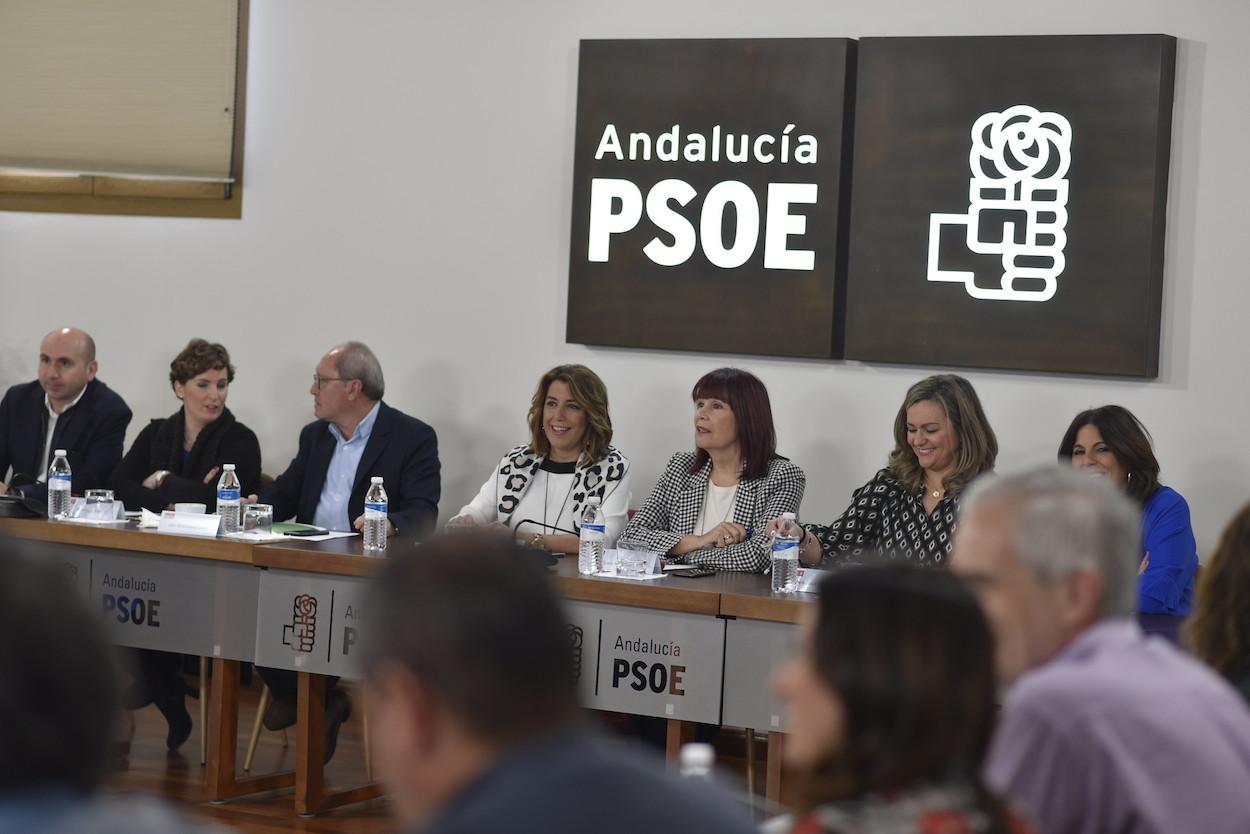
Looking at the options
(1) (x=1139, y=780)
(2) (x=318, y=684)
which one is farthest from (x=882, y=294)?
(1) (x=1139, y=780)

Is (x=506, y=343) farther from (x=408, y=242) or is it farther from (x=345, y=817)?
(x=345, y=817)

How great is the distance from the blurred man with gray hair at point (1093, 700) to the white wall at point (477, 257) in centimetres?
360

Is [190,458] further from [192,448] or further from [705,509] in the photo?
[705,509]

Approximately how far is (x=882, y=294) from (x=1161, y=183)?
946mm

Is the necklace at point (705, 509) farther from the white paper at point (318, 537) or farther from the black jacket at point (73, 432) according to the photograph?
the black jacket at point (73, 432)

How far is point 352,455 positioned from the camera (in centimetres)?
521

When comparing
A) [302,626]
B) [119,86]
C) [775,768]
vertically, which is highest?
[119,86]

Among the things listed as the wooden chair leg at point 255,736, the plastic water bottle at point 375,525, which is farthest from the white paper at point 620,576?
the wooden chair leg at point 255,736

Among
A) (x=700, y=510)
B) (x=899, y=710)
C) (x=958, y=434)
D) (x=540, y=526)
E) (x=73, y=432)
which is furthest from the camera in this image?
(x=73, y=432)

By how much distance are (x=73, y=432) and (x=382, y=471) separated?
1302mm

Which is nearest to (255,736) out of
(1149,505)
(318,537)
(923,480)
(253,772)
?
(253,772)

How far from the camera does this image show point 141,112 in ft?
20.5

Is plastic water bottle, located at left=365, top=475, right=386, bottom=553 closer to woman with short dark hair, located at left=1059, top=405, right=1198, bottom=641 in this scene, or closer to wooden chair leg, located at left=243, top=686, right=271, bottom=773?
wooden chair leg, located at left=243, top=686, right=271, bottom=773

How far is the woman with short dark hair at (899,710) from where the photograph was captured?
48.3 inches
